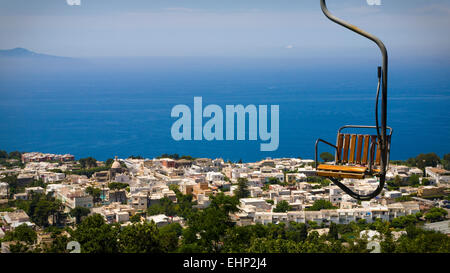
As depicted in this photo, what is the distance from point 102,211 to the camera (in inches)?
647

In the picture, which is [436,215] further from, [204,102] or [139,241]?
[204,102]

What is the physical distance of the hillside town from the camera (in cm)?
1557

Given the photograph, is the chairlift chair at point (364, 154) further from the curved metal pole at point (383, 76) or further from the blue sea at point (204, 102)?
the blue sea at point (204, 102)

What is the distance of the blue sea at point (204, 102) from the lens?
Answer: 33.7 metres

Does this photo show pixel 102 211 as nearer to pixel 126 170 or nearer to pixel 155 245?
pixel 126 170

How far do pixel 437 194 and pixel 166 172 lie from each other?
10.8 meters

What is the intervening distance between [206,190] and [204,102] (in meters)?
31.0

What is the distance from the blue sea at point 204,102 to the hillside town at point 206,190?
7.11 m

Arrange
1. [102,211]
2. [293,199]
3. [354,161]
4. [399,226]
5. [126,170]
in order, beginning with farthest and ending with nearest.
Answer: [126,170] → [293,199] → [102,211] → [399,226] → [354,161]
